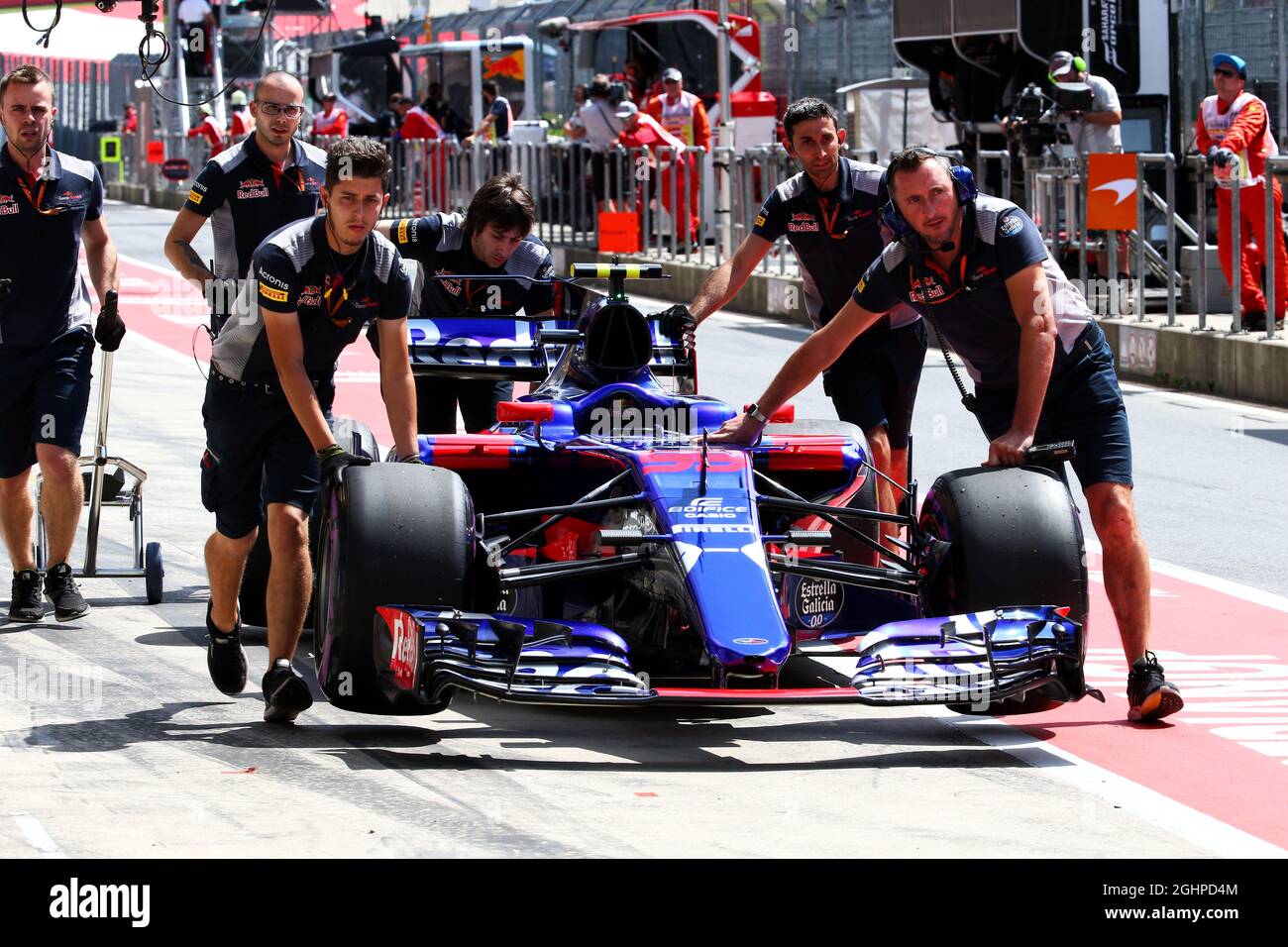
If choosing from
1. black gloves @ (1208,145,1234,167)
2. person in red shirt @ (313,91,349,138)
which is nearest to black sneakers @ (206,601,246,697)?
black gloves @ (1208,145,1234,167)

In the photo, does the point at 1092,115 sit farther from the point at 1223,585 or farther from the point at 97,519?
the point at 97,519

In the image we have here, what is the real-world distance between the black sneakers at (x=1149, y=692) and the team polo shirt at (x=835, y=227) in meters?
2.39

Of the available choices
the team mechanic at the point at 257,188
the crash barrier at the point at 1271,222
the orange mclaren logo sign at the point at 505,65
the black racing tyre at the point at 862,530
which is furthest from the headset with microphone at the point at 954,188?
the orange mclaren logo sign at the point at 505,65

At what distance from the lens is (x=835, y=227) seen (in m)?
9.32

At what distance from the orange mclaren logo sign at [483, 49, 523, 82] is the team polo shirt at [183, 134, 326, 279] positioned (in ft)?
107

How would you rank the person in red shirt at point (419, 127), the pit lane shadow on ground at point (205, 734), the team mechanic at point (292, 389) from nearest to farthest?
the pit lane shadow on ground at point (205, 734) → the team mechanic at point (292, 389) → the person in red shirt at point (419, 127)

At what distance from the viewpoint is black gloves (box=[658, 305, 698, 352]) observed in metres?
8.83

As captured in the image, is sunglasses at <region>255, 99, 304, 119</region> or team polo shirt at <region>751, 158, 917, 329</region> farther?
team polo shirt at <region>751, 158, 917, 329</region>

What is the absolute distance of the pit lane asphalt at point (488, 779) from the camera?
584 centimetres

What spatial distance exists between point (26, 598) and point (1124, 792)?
4536 mm

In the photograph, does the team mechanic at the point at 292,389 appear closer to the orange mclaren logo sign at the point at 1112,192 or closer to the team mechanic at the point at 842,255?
the team mechanic at the point at 842,255

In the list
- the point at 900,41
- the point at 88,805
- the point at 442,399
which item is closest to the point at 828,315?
the point at 442,399

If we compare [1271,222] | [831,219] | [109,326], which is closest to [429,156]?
[1271,222]

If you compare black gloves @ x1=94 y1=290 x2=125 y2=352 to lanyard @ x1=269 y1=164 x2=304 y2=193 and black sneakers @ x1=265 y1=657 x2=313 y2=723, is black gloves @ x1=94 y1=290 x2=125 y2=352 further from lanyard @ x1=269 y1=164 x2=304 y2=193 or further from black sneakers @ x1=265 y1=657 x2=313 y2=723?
black sneakers @ x1=265 y1=657 x2=313 y2=723
